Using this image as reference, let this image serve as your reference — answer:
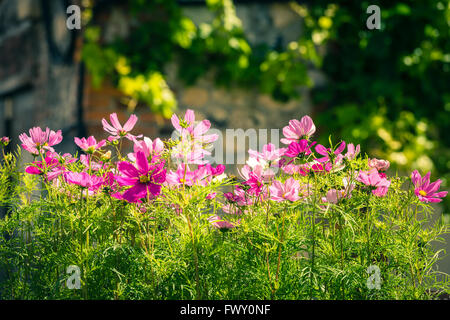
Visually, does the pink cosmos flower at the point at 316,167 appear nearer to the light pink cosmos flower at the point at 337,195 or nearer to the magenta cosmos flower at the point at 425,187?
the light pink cosmos flower at the point at 337,195

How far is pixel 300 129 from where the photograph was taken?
3.89 ft

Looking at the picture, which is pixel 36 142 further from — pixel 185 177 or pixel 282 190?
pixel 282 190

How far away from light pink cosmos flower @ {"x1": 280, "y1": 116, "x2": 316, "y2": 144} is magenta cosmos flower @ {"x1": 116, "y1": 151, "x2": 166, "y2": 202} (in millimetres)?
335

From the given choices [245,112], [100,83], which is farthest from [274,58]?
[100,83]

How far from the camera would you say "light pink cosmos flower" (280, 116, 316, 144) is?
1174 mm

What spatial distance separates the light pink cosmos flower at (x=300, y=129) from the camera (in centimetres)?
117

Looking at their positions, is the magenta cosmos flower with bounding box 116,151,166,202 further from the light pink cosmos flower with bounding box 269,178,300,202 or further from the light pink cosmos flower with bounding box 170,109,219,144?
the light pink cosmos flower with bounding box 269,178,300,202

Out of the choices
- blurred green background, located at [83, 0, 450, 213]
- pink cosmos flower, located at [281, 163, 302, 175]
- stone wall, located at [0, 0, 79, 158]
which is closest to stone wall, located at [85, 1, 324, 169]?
blurred green background, located at [83, 0, 450, 213]

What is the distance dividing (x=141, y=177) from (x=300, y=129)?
398 mm

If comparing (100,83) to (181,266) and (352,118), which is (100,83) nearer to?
(352,118)

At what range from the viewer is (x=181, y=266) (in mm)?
1148

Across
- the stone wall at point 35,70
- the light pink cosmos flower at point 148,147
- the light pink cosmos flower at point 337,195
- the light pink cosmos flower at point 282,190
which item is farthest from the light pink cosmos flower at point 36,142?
the stone wall at point 35,70

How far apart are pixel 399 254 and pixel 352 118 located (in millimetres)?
2870
